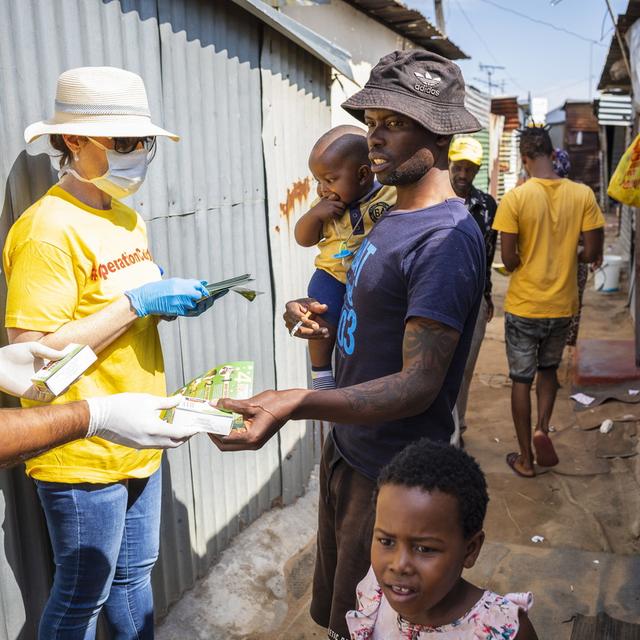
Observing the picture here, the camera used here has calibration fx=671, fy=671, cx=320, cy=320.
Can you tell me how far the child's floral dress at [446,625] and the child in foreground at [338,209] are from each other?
3.56ft

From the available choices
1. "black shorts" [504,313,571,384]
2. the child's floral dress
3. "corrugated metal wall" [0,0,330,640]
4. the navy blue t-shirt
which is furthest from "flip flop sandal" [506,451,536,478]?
the child's floral dress

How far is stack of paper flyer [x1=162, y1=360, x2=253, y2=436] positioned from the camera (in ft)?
5.49

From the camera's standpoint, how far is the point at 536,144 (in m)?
4.81

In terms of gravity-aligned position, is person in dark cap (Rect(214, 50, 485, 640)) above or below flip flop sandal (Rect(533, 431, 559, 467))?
above

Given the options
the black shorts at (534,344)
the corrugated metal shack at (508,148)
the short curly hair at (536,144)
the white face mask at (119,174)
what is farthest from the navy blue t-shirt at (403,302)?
the corrugated metal shack at (508,148)

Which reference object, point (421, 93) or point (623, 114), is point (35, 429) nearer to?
point (421, 93)

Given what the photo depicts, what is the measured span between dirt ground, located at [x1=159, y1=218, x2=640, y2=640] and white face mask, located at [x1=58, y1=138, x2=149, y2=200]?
7.04 ft

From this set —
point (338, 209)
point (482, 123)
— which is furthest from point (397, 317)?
A: point (482, 123)

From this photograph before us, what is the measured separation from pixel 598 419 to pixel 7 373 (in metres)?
5.29

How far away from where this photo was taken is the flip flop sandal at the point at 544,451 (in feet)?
16.9

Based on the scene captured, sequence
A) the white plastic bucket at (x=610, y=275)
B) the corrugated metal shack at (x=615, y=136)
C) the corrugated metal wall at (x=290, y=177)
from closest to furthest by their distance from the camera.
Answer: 1. the corrugated metal wall at (x=290, y=177)
2. the white plastic bucket at (x=610, y=275)
3. the corrugated metal shack at (x=615, y=136)

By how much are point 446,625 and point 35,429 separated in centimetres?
116

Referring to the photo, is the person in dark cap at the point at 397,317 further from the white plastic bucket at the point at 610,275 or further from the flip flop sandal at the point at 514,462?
the white plastic bucket at the point at 610,275

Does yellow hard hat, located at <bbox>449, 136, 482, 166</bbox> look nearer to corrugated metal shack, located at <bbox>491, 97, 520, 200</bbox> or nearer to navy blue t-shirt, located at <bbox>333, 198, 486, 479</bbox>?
navy blue t-shirt, located at <bbox>333, 198, 486, 479</bbox>
